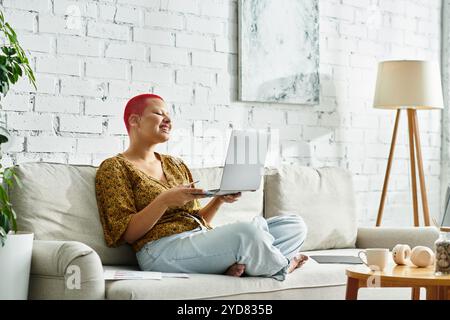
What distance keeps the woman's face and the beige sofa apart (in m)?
0.27

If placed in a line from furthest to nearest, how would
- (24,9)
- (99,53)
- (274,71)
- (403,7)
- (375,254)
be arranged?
(403,7) → (274,71) → (99,53) → (24,9) → (375,254)

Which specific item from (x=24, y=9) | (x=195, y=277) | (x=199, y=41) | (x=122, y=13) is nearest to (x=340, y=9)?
(x=199, y=41)

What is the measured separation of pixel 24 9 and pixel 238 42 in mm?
1153

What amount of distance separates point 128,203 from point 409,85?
1.87m

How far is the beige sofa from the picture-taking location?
2559 millimetres

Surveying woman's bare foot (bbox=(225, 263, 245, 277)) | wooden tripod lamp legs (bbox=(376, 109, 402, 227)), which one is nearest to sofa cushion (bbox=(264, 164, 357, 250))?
wooden tripod lamp legs (bbox=(376, 109, 402, 227))

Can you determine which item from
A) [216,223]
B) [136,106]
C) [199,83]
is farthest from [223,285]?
[199,83]

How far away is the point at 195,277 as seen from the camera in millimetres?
2748

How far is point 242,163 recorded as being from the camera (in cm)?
285

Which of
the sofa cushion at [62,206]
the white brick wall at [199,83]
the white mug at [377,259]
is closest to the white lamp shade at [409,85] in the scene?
the white brick wall at [199,83]

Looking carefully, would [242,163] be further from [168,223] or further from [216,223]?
[216,223]

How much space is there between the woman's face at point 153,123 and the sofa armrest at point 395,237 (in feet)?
3.99

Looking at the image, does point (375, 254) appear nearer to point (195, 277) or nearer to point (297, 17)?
point (195, 277)

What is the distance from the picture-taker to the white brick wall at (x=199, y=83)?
3355mm
